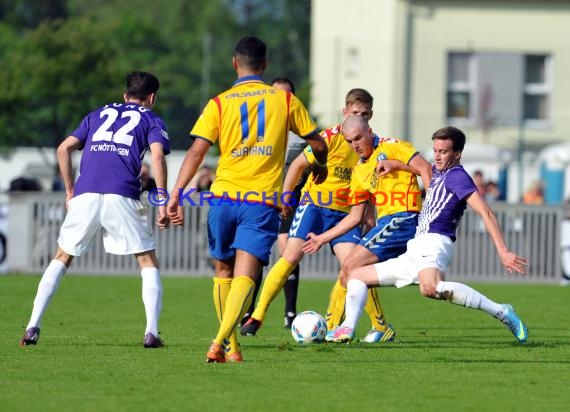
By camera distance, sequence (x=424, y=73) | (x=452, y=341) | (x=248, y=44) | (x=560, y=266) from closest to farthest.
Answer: (x=248, y=44) → (x=452, y=341) → (x=560, y=266) → (x=424, y=73)

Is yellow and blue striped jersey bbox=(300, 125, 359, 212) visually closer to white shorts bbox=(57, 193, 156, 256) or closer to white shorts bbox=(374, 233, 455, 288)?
white shorts bbox=(374, 233, 455, 288)

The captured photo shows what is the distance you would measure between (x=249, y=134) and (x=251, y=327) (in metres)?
2.99

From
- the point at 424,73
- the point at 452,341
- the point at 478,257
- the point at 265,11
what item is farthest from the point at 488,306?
the point at 265,11

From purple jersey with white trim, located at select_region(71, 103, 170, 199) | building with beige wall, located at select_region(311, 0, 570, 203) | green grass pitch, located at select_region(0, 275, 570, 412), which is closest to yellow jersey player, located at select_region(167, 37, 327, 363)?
green grass pitch, located at select_region(0, 275, 570, 412)

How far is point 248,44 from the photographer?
30.4 ft

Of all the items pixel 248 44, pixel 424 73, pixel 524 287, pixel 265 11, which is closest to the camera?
pixel 248 44

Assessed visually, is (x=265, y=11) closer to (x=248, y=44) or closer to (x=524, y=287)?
(x=524, y=287)

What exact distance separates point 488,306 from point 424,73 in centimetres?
3025

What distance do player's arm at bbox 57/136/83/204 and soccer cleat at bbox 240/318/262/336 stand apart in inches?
84.5

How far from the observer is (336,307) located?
39.1ft

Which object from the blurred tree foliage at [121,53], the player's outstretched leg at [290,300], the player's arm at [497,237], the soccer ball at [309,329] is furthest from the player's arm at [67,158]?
the blurred tree foliage at [121,53]

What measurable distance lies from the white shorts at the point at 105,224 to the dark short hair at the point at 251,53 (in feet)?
5.57

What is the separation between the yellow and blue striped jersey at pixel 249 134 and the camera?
9.23 metres

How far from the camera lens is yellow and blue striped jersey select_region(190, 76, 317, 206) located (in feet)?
30.3
